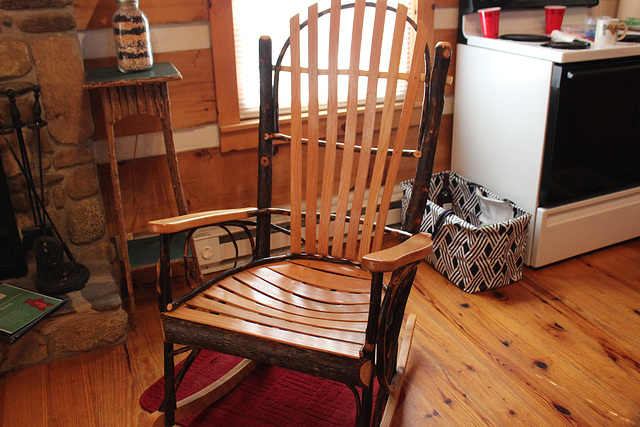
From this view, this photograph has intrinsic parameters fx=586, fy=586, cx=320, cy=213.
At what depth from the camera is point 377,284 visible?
50.4 inches

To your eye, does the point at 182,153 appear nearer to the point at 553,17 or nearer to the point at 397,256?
the point at 397,256

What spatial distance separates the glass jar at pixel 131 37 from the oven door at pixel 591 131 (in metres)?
1.45

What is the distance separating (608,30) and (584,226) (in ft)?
2.61

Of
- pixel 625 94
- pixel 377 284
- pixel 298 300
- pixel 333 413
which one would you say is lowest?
pixel 333 413

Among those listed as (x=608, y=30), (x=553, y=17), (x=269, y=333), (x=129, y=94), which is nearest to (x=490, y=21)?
(x=553, y=17)

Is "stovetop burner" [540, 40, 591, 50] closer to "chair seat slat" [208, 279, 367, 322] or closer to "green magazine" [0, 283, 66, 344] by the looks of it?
"chair seat slat" [208, 279, 367, 322]

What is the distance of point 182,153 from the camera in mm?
2264

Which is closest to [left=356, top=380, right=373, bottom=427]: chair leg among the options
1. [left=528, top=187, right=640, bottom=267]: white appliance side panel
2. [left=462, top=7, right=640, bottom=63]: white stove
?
[left=528, top=187, right=640, bottom=267]: white appliance side panel

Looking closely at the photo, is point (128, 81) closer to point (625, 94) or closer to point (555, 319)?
point (555, 319)

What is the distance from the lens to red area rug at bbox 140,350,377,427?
Result: 68.3 inches

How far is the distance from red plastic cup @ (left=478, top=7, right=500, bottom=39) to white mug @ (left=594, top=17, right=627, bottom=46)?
385 mm

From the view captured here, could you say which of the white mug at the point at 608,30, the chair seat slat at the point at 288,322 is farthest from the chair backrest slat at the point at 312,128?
the white mug at the point at 608,30

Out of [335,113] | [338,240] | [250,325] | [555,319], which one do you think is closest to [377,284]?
[250,325]

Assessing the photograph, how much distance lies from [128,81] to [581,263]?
1.96 m
